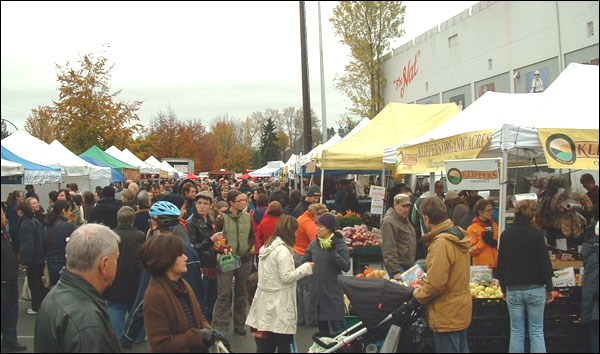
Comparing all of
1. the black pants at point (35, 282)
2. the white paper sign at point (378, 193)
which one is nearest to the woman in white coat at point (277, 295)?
the black pants at point (35, 282)

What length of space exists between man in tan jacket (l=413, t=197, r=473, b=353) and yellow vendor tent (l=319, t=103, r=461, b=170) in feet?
24.9

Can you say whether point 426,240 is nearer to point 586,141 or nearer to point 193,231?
point 586,141

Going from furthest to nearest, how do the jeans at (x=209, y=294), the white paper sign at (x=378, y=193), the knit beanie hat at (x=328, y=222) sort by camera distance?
the white paper sign at (x=378, y=193) → the jeans at (x=209, y=294) → the knit beanie hat at (x=328, y=222)

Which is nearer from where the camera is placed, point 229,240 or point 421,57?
point 229,240

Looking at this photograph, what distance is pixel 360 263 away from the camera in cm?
969

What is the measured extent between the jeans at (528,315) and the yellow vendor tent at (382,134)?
271 inches

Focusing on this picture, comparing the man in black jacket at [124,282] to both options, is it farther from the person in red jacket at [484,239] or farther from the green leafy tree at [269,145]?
the green leafy tree at [269,145]

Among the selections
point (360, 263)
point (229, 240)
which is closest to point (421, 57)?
point (360, 263)

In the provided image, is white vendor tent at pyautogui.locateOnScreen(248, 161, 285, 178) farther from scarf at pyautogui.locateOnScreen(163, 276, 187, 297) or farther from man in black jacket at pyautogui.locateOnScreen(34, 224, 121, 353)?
man in black jacket at pyautogui.locateOnScreen(34, 224, 121, 353)

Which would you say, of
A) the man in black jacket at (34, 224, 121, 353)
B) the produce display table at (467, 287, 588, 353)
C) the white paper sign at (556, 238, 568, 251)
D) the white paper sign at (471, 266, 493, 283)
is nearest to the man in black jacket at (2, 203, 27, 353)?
the man in black jacket at (34, 224, 121, 353)

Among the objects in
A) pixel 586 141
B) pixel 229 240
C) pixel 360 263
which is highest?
pixel 586 141

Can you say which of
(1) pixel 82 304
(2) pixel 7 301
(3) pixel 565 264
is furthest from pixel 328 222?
(2) pixel 7 301

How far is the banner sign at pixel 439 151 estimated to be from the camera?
7.30 meters

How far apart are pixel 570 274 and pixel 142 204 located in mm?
5864
